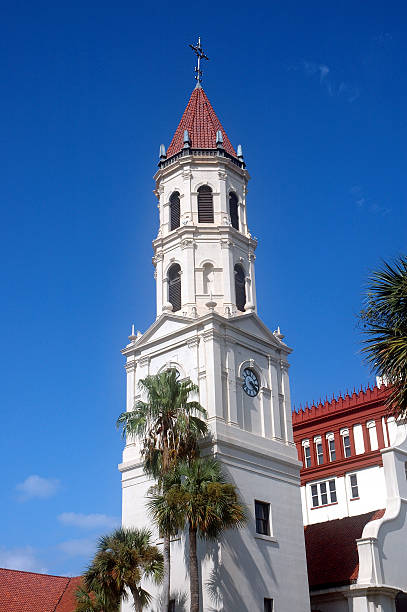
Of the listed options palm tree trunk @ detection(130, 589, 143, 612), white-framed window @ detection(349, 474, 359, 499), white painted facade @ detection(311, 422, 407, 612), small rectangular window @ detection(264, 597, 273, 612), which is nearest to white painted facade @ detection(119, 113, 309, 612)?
small rectangular window @ detection(264, 597, 273, 612)

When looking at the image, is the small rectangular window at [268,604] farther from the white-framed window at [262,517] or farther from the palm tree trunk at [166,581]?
the palm tree trunk at [166,581]

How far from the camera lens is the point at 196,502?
111ft

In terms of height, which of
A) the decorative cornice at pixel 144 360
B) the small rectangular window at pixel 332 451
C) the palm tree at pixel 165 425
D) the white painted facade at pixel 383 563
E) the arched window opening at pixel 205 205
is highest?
the arched window opening at pixel 205 205

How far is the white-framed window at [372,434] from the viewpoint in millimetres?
50875

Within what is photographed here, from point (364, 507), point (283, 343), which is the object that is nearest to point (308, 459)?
point (364, 507)

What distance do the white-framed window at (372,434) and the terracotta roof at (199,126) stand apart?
1835 centimetres

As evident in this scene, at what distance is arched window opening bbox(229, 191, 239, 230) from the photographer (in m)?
50.2

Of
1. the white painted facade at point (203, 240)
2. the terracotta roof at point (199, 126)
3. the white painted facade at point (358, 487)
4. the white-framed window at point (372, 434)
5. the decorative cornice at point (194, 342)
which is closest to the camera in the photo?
the decorative cornice at point (194, 342)

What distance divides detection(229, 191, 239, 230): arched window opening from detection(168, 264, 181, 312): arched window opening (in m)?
4.61

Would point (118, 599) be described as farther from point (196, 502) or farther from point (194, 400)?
point (194, 400)

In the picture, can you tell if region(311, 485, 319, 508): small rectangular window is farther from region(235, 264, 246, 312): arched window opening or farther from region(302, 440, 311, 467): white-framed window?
region(235, 264, 246, 312): arched window opening

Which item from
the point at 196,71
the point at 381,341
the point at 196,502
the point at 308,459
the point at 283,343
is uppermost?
the point at 196,71

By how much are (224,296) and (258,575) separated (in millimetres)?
14891

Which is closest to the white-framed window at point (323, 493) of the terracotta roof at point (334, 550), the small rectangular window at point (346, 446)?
the small rectangular window at point (346, 446)
